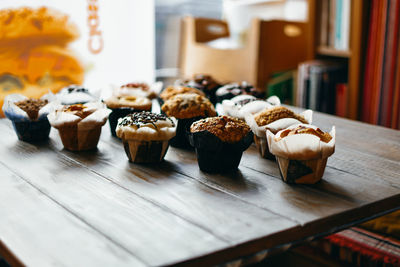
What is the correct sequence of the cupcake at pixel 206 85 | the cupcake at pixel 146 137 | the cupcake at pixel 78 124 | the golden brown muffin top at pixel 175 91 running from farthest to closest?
the cupcake at pixel 206 85 → the golden brown muffin top at pixel 175 91 → the cupcake at pixel 78 124 → the cupcake at pixel 146 137

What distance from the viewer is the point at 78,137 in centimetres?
133

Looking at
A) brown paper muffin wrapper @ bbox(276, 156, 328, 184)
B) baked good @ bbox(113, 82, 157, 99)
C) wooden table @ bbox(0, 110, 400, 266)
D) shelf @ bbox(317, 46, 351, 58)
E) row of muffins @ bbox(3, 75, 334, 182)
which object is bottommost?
wooden table @ bbox(0, 110, 400, 266)

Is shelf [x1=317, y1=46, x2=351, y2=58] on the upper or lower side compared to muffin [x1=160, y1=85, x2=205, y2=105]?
upper

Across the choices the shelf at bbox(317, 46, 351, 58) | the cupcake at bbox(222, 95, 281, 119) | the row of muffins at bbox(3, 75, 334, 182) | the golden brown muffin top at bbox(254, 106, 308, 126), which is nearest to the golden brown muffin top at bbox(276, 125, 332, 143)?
the row of muffins at bbox(3, 75, 334, 182)

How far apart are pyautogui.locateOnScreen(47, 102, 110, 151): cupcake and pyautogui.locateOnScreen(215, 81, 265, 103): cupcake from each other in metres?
0.53

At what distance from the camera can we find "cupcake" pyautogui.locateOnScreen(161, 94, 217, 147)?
139 cm

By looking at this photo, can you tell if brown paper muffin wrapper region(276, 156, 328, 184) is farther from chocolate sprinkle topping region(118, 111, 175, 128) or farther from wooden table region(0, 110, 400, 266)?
chocolate sprinkle topping region(118, 111, 175, 128)

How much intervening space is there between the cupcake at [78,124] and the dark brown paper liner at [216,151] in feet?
1.12

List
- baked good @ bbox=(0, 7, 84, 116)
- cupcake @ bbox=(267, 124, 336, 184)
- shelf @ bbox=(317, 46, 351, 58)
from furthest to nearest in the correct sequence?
shelf @ bbox=(317, 46, 351, 58)
baked good @ bbox=(0, 7, 84, 116)
cupcake @ bbox=(267, 124, 336, 184)

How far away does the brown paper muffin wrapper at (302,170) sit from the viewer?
1.07 metres

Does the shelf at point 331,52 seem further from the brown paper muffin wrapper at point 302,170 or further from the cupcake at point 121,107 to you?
the brown paper muffin wrapper at point 302,170

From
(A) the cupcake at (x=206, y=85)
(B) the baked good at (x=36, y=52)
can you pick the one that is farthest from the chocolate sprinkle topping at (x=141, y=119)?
(B) the baked good at (x=36, y=52)

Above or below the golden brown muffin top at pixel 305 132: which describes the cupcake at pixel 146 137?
below

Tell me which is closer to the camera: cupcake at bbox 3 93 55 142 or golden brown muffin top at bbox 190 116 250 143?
golden brown muffin top at bbox 190 116 250 143
